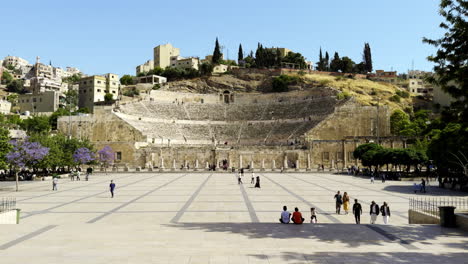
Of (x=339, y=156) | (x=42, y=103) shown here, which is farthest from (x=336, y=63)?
(x=42, y=103)

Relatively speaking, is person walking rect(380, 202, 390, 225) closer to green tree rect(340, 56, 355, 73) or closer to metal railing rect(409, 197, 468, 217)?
metal railing rect(409, 197, 468, 217)

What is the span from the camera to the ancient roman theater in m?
65.0

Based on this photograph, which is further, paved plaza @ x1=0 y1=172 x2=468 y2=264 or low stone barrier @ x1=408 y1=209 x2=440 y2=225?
low stone barrier @ x1=408 y1=209 x2=440 y2=225

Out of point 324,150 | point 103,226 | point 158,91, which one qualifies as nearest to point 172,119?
point 158,91

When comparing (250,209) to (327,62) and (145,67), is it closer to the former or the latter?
(327,62)

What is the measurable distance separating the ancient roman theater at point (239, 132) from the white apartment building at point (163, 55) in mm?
67997

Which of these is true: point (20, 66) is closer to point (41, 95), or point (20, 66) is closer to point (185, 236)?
point (41, 95)

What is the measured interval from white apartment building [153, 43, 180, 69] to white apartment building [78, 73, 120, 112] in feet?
124

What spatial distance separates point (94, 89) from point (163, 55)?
4785 centimetres

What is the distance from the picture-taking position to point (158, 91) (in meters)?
91.4

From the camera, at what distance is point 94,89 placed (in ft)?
373

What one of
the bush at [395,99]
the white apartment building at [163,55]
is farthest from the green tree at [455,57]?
the white apartment building at [163,55]

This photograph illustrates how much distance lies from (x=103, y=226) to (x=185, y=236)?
4.03m

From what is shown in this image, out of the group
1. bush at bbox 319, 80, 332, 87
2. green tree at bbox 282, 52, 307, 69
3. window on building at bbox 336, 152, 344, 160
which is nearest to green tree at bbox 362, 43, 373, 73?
green tree at bbox 282, 52, 307, 69
